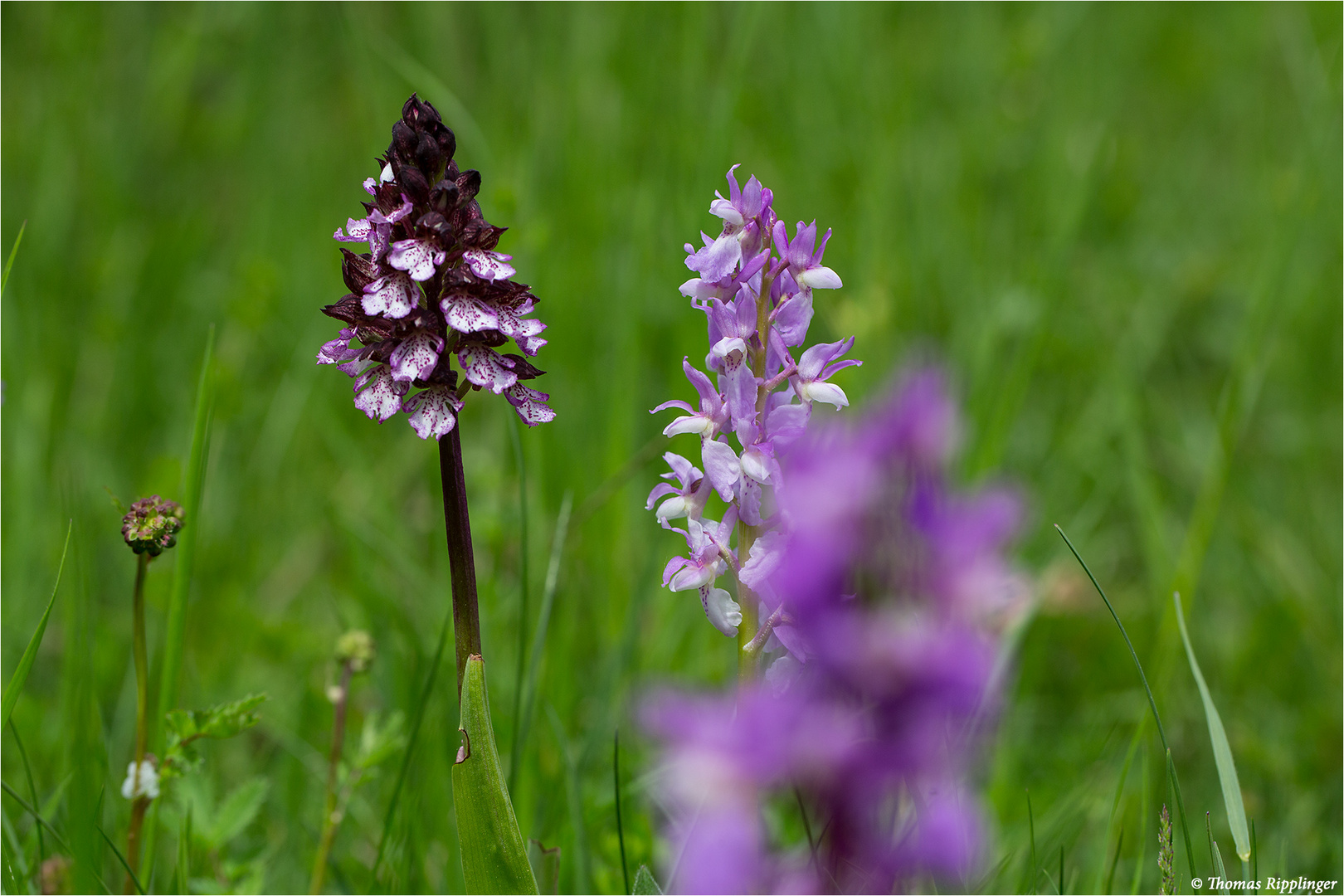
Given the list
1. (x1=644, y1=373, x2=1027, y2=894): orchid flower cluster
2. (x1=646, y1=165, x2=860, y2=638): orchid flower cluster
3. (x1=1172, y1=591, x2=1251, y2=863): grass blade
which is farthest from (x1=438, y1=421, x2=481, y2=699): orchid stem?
(x1=1172, y1=591, x2=1251, y2=863): grass blade

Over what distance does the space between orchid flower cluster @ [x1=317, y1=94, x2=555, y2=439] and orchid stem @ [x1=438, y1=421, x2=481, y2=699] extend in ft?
0.10

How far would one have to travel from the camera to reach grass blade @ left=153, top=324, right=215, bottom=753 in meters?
1.24

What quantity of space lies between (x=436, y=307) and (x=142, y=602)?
62cm

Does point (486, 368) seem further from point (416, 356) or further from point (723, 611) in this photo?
point (723, 611)

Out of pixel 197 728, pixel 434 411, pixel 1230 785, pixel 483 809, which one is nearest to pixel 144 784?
pixel 197 728

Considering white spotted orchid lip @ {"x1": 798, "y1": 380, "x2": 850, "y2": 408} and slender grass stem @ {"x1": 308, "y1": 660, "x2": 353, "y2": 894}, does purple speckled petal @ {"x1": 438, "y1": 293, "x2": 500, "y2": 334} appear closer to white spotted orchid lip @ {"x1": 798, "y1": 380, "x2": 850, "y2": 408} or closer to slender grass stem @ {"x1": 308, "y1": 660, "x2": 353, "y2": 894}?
white spotted orchid lip @ {"x1": 798, "y1": 380, "x2": 850, "y2": 408}

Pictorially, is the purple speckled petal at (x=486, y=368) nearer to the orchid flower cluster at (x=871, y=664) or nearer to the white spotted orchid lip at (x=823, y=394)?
the white spotted orchid lip at (x=823, y=394)

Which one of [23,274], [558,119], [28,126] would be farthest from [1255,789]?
[28,126]

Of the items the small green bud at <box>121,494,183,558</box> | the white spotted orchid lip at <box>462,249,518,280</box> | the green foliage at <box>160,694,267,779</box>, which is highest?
the white spotted orchid lip at <box>462,249,518,280</box>

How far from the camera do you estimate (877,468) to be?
0.56 metres

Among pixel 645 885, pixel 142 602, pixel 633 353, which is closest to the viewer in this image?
pixel 645 885

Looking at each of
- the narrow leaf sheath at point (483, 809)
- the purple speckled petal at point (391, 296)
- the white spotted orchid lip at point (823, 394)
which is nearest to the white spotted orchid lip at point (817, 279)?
the white spotted orchid lip at point (823, 394)

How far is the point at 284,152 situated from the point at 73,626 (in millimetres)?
3807

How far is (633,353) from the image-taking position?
279 cm
